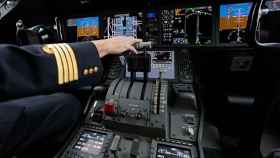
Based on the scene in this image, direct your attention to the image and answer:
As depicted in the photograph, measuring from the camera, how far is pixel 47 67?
24.4 inches

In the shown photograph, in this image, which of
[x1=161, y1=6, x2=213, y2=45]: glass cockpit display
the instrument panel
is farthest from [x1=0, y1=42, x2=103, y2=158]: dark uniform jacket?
[x1=161, y1=6, x2=213, y2=45]: glass cockpit display

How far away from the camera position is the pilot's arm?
56cm

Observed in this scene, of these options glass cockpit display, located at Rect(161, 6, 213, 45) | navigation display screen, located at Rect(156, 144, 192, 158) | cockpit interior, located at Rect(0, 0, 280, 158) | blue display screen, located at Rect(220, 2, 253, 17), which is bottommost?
navigation display screen, located at Rect(156, 144, 192, 158)

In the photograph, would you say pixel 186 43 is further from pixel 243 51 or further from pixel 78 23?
pixel 78 23

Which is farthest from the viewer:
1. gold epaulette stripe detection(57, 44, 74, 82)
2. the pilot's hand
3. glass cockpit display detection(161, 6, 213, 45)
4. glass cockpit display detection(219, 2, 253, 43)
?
glass cockpit display detection(161, 6, 213, 45)

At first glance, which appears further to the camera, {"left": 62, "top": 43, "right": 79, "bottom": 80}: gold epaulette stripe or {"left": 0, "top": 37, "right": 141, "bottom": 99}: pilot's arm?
{"left": 62, "top": 43, "right": 79, "bottom": 80}: gold epaulette stripe

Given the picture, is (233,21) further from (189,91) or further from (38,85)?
(38,85)

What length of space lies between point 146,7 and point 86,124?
4.23 feet

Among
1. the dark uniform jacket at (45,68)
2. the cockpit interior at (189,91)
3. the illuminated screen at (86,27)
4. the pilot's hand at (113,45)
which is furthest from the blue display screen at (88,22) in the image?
the dark uniform jacket at (45,68)

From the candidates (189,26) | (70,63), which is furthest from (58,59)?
(189,26)

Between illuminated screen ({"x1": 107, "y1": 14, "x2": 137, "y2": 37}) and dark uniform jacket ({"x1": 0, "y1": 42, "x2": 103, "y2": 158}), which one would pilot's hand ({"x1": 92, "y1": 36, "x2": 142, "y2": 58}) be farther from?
illuminated screen ({"x1": 107, "y1": 14, "x2": 137, "y2": 37})

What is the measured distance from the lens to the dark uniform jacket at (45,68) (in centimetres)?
56

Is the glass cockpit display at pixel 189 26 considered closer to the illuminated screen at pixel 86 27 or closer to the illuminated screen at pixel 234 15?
the illuminated screen at pixel 234 15

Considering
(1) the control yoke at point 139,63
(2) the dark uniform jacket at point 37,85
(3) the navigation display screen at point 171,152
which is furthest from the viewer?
(1) the control yoke at point 139,63
